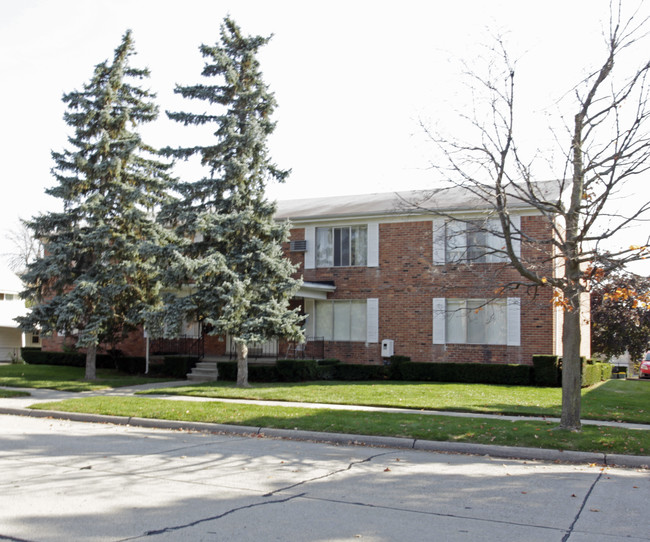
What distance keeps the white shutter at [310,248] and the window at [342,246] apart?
132 mm

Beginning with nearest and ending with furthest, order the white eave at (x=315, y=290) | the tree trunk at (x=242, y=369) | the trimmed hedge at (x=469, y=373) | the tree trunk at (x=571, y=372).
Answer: the tree trunk at (x=571, y=372), the tree trunk at (x=242, y=369), the trimmed hedge at (x=469, y=373), the white eave at (x=315, y=290)

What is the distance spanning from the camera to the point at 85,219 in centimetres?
2138

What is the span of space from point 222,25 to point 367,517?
17.1 meters

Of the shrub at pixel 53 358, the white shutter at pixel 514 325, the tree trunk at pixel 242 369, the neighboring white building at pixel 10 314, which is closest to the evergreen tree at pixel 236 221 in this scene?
the tree trunk at pixel 242 369

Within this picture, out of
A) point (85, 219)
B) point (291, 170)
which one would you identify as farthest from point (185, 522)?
point (85, 219)

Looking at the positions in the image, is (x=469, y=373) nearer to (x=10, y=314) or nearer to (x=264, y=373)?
(x=264, y=373)

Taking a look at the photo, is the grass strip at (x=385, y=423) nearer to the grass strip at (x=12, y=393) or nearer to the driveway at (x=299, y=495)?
the driveway at (x=299, y=495)

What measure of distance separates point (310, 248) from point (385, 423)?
13.8 meters

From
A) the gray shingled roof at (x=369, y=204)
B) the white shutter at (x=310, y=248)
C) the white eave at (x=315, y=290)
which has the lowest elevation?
the white eave at (x=315, y=290)

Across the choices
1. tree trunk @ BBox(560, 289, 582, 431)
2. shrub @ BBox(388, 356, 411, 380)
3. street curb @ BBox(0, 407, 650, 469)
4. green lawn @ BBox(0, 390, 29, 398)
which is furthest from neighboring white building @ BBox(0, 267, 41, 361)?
tree trunk @ BBox(560, 289, 582, 431)

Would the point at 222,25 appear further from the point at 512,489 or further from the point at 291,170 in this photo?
the point at 512,489

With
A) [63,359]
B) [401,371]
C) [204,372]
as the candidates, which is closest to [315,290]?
[401,371]

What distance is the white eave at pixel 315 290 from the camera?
22562 mm

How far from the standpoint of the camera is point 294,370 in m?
20.5
